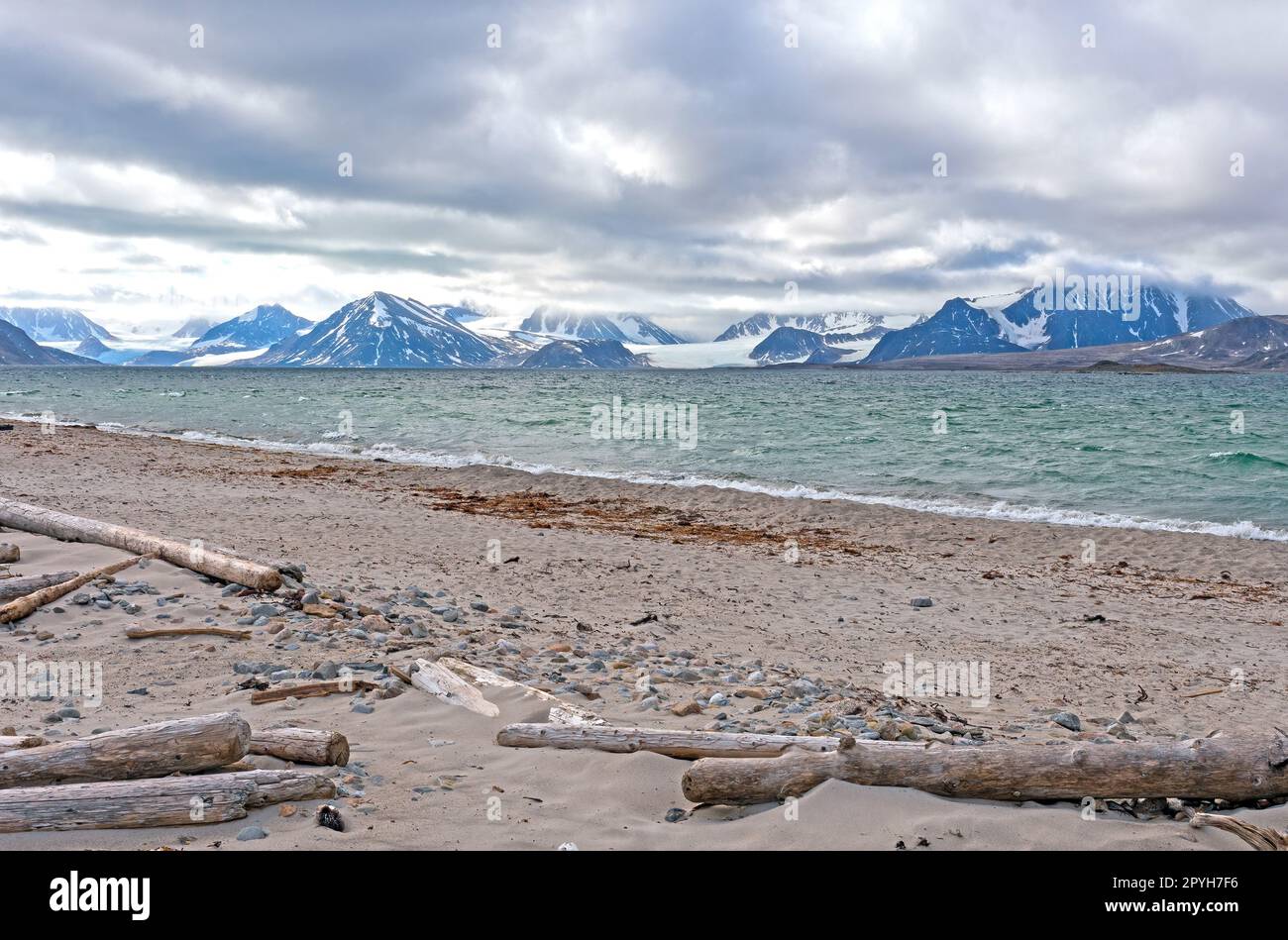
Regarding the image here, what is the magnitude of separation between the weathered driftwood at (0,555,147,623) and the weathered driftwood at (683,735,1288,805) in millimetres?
7920

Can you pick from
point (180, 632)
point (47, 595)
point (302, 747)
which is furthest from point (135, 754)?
point (47, 595)

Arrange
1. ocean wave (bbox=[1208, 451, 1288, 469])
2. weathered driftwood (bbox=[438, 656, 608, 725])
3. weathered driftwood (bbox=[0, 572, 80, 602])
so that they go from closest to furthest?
1. weathered driftwood (bbox=[438, 656, 608, 725])
2. weathered driftwood (bbox=[0, 572, 80, 602])
3. ocean wave (bbox=[1208, 451, 1288, 469])

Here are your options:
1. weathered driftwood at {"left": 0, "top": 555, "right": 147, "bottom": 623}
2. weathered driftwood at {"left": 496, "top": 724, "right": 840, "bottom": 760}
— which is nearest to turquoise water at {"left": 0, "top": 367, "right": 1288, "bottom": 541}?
weathered driftwood at {"left": 496, "top": 724, "right": 840, "bottom": 760}

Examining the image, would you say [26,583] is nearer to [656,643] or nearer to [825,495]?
[656,643]

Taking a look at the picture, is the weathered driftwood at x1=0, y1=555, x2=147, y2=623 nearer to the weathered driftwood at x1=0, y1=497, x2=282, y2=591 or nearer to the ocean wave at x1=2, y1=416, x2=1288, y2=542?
the weathered driftwood at x1=0, y1=497, x2=282, y2=591

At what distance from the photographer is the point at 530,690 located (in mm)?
7391

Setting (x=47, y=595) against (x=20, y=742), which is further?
(x=47, y=595)

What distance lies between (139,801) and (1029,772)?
5.50 metres

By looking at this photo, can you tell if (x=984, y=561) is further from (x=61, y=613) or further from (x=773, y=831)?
(x=61, y=613)

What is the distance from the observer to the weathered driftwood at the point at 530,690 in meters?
6.73

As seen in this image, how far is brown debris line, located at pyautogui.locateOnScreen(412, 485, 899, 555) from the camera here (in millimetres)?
18609
